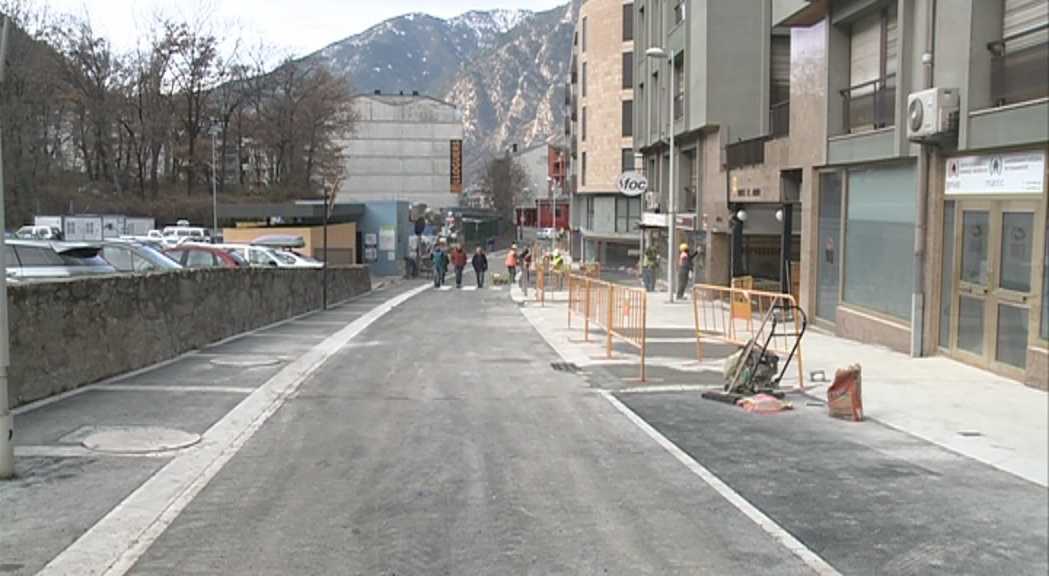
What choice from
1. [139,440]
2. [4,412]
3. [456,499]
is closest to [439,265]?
[139,440]

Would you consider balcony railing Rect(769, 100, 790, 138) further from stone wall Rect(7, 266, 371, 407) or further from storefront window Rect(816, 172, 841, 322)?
stone wall Rect(7, 266, 371, 407)

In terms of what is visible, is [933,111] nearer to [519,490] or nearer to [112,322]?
[519,490]

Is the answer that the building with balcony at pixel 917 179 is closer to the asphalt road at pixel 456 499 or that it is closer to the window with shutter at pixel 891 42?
the window with shutter at pixel 891 42

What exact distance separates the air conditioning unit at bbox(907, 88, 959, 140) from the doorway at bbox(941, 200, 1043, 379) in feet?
3.38

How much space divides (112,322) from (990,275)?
10.8 meters

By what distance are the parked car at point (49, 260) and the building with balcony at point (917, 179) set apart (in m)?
12.4

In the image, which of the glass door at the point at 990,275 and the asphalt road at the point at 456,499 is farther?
the glass door at the point at 990,275

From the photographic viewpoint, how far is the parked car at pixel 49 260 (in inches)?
601

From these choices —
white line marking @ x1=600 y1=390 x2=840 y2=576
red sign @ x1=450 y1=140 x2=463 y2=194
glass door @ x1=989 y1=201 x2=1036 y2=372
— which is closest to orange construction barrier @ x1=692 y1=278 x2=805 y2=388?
glass door @ x1=989 y1=201 x2=1036 y2=372

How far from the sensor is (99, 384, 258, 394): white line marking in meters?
11.3

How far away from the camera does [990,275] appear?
11602 millimetres

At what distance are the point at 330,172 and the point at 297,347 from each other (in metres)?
67.1

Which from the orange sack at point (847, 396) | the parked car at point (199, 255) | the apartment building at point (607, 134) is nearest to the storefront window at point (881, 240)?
the orange sack at point (847, 396)

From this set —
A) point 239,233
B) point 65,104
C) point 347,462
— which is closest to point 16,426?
point 347,462
